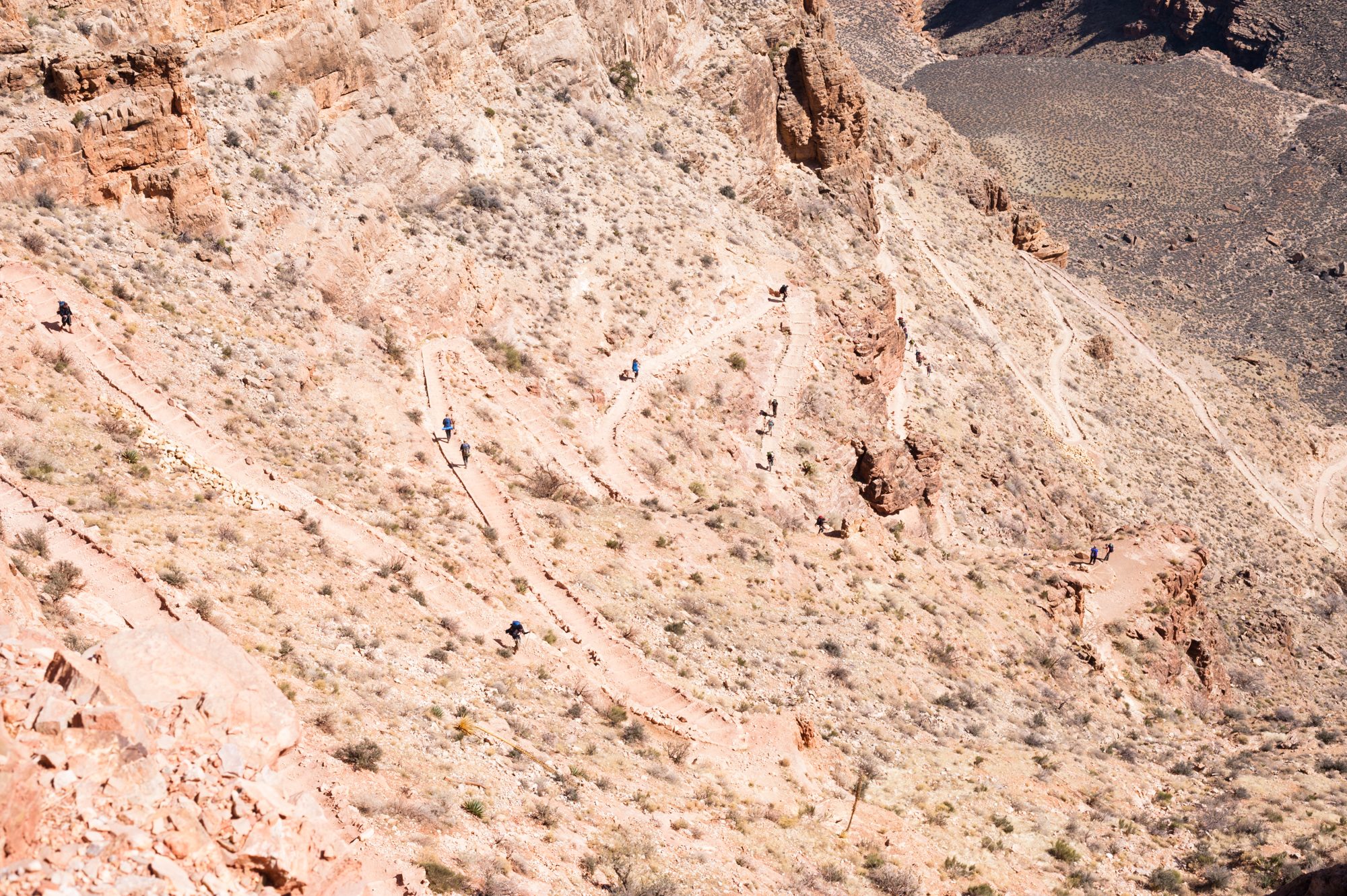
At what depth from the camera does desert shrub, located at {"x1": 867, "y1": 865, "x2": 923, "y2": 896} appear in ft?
57.8

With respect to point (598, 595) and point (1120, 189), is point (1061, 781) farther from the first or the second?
point (1120, 189)

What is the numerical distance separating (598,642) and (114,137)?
16842 mm

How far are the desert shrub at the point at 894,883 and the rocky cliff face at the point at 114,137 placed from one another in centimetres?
2219

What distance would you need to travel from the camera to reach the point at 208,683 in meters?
11.3

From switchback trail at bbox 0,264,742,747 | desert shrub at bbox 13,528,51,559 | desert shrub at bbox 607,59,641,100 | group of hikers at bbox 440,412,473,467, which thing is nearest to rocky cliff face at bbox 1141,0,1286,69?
desert shrub at bbox 607,59,641,100

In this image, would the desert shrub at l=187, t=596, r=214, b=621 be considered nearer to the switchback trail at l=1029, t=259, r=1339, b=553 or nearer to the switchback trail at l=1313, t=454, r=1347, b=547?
the switchback trail at l=1029, t=259, r=1339, b=553

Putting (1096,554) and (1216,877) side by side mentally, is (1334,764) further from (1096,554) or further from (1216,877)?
(1096,554)

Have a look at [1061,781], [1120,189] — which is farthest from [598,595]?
[1120,189]

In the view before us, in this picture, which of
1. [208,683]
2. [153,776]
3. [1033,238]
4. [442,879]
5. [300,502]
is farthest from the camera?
[1033,238]

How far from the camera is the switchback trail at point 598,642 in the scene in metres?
20.8

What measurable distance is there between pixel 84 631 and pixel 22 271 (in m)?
13.0

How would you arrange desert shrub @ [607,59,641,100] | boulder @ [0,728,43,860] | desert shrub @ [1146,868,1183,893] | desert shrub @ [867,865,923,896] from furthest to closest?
1. desert shrub @ [607,59,641,100]
2. desert shrub @ [1146,868,1183,893]
3. desert shrub @ [867,865,923,896]
4. boulder @ [0,728,43,860]

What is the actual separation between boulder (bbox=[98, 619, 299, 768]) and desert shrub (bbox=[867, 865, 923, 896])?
10.4 metres

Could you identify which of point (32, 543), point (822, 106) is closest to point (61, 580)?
point (32, 543)
